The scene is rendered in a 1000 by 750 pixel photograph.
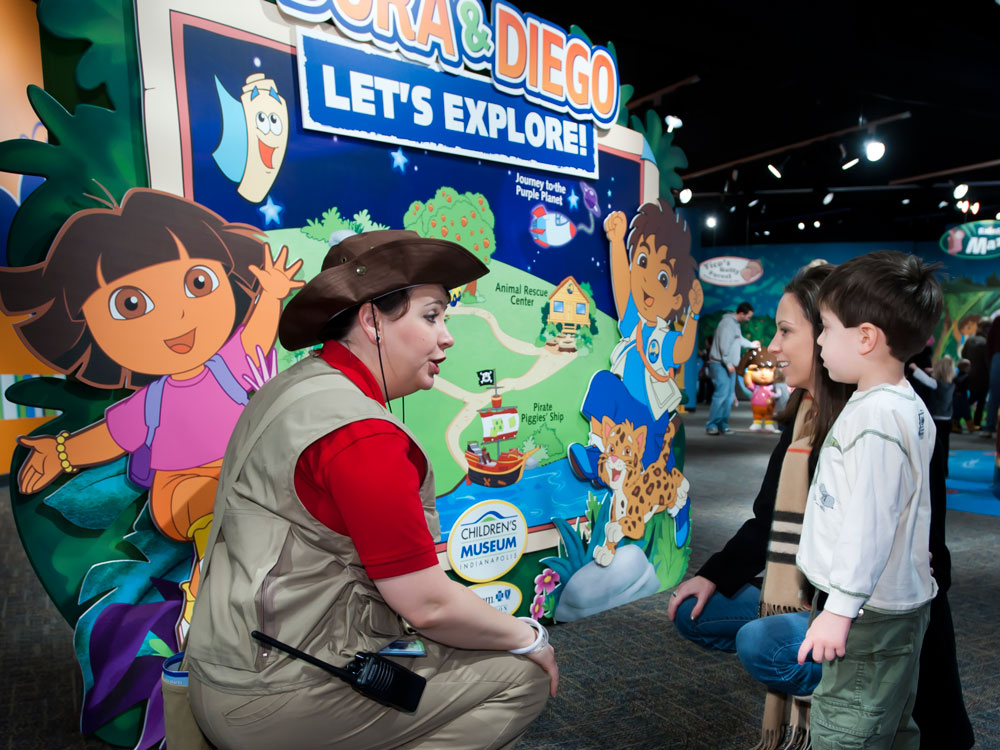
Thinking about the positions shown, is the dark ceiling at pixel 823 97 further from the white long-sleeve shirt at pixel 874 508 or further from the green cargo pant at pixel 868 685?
the green cargo pant at pixel 868 685

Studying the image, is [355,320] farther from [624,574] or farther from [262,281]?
[624,574]

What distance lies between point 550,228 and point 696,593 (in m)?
1.66

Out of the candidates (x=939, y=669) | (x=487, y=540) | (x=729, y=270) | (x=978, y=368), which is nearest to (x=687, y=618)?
(x=939, y=669)

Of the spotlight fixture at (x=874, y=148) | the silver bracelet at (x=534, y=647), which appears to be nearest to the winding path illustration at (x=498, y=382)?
the silver bracelet at (x=534, y=647)

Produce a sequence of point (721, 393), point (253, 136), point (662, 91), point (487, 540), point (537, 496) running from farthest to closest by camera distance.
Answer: point (721, 393), point (662, 91), point (537, 496), point (487, 540), point (253, 136)

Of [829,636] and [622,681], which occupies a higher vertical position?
[829,636]

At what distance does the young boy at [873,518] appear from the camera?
1.26m

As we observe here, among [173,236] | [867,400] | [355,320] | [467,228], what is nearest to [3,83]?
[173,236]

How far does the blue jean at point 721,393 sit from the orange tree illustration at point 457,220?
6632mm

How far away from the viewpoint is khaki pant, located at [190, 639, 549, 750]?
114 centimetres

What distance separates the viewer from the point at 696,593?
6.09ft

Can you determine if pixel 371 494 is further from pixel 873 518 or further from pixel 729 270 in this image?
pixel 729 270

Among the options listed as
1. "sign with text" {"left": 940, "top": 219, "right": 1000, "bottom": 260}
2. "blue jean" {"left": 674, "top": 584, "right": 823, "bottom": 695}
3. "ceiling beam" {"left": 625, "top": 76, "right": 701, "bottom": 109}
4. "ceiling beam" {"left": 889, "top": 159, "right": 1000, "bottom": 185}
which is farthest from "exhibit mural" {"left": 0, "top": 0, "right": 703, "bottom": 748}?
"ceiling beam" {"left": 889, "top": 159, "right": 1000, "bottom": 185}

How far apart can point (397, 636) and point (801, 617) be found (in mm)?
934
